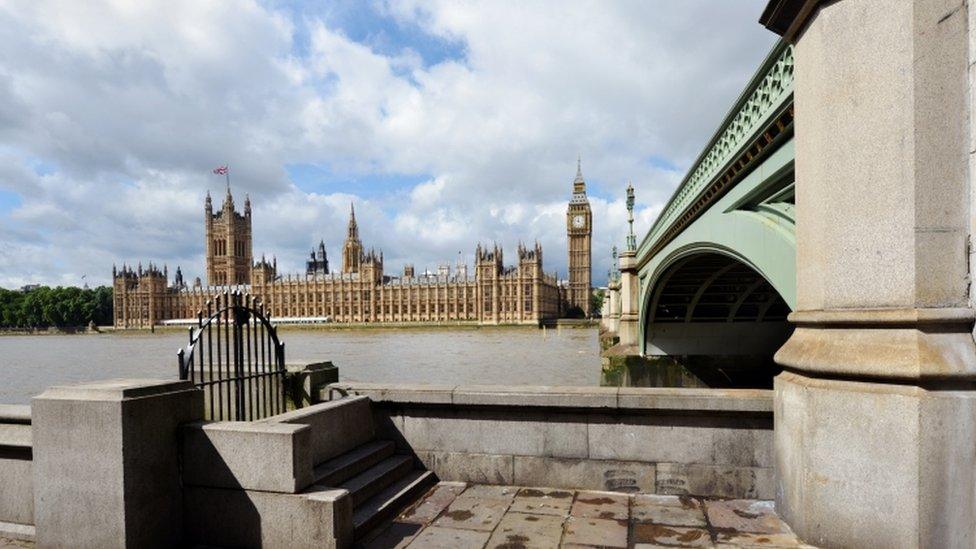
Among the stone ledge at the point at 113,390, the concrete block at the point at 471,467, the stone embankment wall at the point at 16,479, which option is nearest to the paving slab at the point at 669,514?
the concrete block at the point at 471,467

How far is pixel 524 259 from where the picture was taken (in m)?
121

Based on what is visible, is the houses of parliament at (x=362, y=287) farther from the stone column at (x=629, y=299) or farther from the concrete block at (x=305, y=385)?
the concrete block at (x=305, y=385)

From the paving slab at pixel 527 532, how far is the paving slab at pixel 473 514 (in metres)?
0.10

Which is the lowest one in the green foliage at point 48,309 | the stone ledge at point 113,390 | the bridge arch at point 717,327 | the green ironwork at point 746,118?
the green foliage at point 48,309

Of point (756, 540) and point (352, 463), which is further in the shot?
point (352, 463)

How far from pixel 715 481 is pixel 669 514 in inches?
26.7

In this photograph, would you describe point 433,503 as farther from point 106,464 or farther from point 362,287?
point 362,287

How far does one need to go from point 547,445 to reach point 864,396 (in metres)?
2.79

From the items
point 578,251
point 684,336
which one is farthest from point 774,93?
point 578,251

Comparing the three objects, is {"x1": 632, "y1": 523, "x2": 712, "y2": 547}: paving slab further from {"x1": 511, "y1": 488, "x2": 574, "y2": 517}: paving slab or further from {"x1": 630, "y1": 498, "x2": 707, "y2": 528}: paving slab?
{"x1": 511, "y1": 488, "x2": 574, "y2": 517}: paving slab

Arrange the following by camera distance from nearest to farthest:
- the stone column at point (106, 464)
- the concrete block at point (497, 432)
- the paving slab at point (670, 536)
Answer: the stone column at point (106, 464), the paving slab at point (670, 536), the concrete block at point (497, 432)

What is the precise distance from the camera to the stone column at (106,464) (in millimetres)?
4043

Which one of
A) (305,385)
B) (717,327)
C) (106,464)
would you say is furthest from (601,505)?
(717,327)

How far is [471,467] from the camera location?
19.3ft
